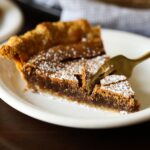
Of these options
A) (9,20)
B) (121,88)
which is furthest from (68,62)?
(9,20)

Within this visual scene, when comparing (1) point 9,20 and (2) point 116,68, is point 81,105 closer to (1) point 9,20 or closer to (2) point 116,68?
(2) point 116,68

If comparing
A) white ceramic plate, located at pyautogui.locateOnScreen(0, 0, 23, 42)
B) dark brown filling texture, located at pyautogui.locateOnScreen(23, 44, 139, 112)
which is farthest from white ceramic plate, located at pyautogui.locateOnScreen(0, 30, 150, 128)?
white ceramic plate, located at pyautogui.locateOnScreen(0, 0, 23, 42)

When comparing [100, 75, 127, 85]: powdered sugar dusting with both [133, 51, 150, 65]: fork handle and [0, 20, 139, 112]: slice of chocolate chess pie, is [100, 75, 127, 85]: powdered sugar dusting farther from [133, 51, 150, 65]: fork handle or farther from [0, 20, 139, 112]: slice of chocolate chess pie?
[133, 51, 150, 65]: fork handle

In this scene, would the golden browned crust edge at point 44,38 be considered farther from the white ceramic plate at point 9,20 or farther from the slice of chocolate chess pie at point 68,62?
the white ceramic plate at point 9,20

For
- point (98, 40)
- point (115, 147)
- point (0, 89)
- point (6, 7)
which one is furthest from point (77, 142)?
point (6, 7)

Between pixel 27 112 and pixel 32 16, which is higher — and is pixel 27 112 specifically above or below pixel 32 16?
above

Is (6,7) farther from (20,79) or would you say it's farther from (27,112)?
(27,112)
